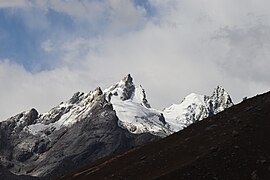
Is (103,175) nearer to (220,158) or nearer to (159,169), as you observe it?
(159,169)

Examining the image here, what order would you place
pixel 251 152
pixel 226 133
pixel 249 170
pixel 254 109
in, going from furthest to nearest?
pixel 254 109 < pixel 226 133 < pixel 251 152 < pixel 249 170

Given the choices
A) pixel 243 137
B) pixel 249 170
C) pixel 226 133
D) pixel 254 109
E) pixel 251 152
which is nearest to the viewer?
pixel 249 170

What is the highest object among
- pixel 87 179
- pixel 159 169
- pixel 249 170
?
pixel 87 179

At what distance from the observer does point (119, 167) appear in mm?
110500

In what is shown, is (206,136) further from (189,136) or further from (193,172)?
(193,172)

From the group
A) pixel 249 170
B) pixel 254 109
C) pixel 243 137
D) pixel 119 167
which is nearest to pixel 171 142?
pixel 119 167

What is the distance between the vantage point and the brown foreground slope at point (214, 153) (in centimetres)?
8019

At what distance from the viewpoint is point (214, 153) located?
284 feet

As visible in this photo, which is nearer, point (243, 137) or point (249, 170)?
point (249, 170)

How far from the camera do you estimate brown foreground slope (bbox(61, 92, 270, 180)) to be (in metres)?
80.2

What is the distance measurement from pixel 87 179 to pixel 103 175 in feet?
19.2

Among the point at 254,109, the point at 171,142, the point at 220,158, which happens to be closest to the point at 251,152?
the point at 220,158

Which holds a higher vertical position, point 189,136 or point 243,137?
point 189,136

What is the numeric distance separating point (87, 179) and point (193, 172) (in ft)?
126
